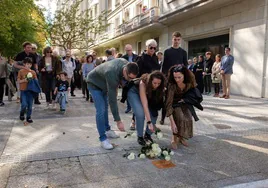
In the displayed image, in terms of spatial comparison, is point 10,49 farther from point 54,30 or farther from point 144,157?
point 144,157

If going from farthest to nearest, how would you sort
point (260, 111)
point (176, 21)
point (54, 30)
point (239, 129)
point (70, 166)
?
point (54, 30) → point (176, 21) → point (260, 111) → point (239, 129) → point (70, 166)

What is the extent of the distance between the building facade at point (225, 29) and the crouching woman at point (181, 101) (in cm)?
760

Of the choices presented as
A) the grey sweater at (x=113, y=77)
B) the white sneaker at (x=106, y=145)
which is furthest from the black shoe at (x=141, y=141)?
the grey sweater at (x=113, y=77)

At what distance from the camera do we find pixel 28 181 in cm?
307

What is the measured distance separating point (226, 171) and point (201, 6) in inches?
452

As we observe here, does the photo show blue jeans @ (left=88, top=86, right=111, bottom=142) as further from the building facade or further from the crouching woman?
the building facade

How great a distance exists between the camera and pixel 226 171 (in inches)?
133

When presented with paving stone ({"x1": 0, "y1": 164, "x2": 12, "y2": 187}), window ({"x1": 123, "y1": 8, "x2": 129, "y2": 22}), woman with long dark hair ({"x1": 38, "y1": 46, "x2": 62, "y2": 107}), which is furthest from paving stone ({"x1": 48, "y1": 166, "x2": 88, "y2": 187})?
window ({"x1": 123, "y1": 8, "x2": 129, "y2": 22})

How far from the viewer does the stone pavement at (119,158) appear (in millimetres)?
3117

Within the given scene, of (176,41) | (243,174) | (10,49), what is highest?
(10,49)

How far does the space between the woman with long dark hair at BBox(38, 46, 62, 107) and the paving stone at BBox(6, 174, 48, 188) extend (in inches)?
185

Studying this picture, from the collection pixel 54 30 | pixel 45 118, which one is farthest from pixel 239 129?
pixel 54 30

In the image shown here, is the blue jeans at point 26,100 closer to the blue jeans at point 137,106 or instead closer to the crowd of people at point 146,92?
the crowd of people at point 146,92

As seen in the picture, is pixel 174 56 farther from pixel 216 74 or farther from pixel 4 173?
pixel 216 74
